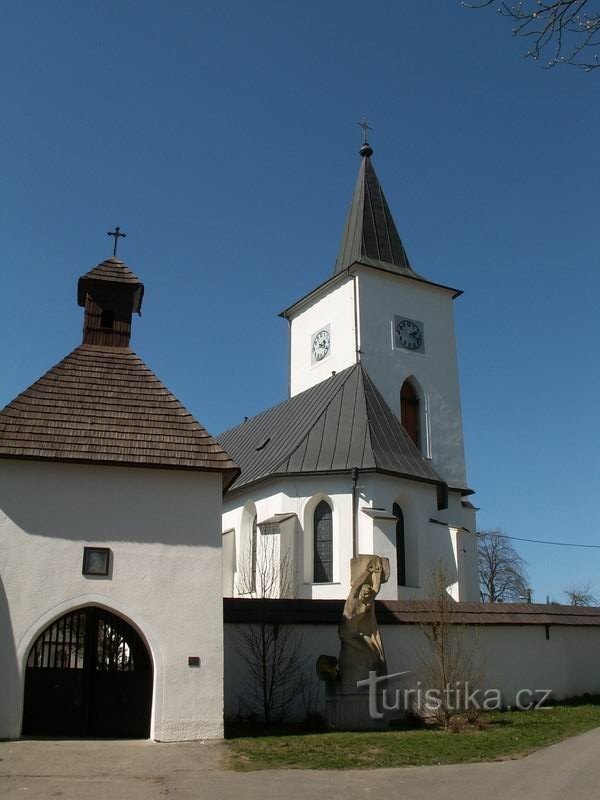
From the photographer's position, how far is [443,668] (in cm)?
1473

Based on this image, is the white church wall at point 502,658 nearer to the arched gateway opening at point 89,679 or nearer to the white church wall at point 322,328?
the arched gateway opening at point 89,679

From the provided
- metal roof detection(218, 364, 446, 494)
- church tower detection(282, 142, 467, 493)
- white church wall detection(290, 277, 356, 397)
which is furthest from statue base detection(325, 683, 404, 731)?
white church wall detection(290, 277, 356, 397)

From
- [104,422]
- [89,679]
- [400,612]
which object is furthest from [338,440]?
[89,679]

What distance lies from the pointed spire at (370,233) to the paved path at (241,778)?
25.9 m

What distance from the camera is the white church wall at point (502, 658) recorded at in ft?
50.4

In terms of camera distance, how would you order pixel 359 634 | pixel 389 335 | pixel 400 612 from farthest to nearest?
pixel 389 335
pixel 400 612
pixel 359 634

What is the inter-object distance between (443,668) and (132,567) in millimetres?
6004

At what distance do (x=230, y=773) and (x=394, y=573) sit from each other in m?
12.4

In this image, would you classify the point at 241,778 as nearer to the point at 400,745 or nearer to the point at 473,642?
the point at 400,745

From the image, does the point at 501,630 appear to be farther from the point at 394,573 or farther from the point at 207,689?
the point at 207,689

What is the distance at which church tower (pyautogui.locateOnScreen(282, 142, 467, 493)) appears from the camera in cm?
3241

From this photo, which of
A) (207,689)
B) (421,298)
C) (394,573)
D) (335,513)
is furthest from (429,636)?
(421,298)

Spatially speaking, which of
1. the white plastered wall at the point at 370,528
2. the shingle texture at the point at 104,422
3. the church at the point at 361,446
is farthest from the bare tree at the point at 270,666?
the white plastered wall at the point at 370,528

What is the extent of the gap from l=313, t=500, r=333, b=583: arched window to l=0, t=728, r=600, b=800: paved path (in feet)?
38.3
